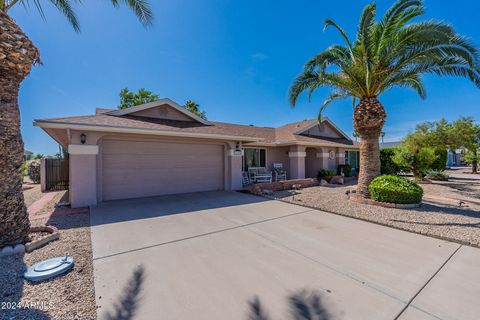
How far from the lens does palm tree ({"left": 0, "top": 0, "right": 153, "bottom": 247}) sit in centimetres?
400

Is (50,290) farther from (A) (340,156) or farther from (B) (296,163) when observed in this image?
(A) (340,156)

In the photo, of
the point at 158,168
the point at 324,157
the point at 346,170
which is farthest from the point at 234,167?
the point at 346,170

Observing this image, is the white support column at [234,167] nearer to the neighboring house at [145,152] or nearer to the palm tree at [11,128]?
the neighboring house at [145,152]

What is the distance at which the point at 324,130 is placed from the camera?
60.1 feet

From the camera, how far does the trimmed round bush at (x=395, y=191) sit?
7789 mm

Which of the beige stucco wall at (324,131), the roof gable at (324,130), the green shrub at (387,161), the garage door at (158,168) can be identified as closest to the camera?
the garage door at (158,168)

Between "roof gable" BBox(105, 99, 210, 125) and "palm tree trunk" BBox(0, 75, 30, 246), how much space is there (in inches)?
225

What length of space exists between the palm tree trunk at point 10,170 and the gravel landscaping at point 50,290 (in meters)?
0.53

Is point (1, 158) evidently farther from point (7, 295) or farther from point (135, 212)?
point (135, 212)

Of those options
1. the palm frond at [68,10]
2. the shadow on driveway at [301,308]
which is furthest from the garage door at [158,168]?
the shadow on driveway at [301,308]

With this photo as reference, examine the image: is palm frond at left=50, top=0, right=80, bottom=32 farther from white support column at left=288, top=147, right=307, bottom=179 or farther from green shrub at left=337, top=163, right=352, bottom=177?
green shrub at left=337, top=163, right=352, bottom=177

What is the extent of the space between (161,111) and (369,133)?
992 centimetres

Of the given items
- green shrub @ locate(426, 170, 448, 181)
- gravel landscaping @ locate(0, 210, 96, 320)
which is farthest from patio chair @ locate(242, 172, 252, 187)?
green shrub @ locate(426, 170, 448, 181)

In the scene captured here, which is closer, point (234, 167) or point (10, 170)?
point (10, 170)
